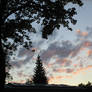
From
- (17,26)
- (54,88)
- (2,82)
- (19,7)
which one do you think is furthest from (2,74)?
(54,88)

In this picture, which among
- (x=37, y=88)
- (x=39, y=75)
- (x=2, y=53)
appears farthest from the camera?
(x=39, y=75)

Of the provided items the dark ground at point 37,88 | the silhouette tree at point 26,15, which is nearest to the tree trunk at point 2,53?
the silhouette tree at point 26,15

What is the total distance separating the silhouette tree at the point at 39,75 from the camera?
88556 mm

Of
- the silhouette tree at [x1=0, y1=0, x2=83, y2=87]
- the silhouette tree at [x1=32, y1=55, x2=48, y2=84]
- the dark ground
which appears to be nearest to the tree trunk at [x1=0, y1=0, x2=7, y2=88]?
the silhouette tree at [x1=0, y1=0, x2=83, y2=87]

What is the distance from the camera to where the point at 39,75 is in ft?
301

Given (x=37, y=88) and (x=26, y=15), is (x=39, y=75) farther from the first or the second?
(x=26, y=15)

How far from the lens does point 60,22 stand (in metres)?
25.7

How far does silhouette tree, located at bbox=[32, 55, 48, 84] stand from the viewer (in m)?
88.6

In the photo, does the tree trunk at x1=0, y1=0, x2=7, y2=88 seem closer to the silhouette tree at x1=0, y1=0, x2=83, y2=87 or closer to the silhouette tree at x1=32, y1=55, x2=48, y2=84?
the silhouette tree at x1=0, y1=0, x2=83, y2=87

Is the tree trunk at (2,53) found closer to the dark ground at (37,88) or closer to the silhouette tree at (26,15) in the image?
the silhouette tree at (26,15)

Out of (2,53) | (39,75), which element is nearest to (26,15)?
(2,53)

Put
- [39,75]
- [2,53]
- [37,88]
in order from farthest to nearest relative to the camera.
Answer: [39,75], [37,88], [2,53]

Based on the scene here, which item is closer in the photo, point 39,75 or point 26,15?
point 26,15

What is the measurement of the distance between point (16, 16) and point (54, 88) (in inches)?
613
